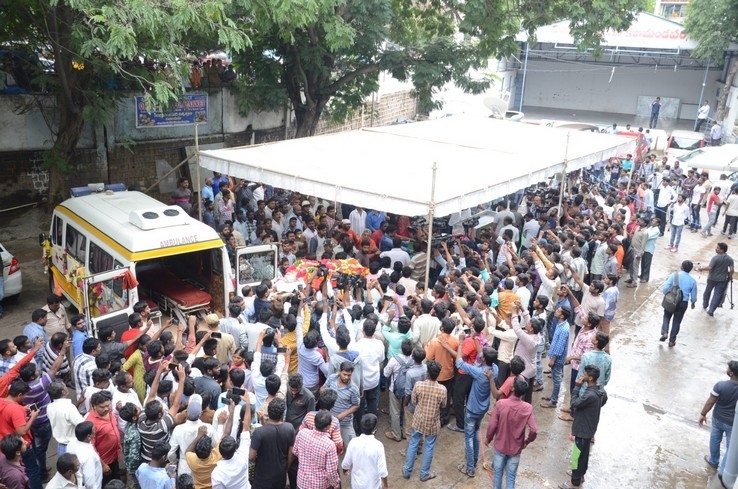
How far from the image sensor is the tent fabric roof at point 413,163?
9.23 m

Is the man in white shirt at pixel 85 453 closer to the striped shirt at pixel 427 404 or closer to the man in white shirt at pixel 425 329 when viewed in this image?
the striped shirt at pixel 427 404

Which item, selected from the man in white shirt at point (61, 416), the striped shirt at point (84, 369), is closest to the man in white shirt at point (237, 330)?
the striped shirt at point (84, 369)

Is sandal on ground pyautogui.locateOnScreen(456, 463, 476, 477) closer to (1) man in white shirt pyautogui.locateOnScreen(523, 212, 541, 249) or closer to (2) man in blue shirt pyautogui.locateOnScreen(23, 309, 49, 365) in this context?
(2) man in blue shirt pyautogui.locateOnScreen(23, 309, 49, 365)

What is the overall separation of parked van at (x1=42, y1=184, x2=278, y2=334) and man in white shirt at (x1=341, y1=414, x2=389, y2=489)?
3.50m

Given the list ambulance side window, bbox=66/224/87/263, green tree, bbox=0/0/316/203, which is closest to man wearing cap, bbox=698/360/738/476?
green tree, bbox=0/0/316/203

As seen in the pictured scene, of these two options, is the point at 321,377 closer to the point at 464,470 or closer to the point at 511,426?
the point at 464,470

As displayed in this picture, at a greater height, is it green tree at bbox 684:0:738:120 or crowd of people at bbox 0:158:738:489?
green tree at bbox 684:0:738:120

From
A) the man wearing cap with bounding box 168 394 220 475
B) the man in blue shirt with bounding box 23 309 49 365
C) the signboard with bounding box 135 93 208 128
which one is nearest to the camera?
the man wearing cap with bounding box 168 394 220 475

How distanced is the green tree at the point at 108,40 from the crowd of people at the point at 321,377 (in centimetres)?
303

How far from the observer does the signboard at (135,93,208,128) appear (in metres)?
14.3

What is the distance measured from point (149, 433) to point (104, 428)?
429 mm

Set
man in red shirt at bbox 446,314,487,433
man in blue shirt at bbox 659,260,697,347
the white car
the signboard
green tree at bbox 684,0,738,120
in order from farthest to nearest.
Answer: green tree at bbox 684,0,738,120, the signboard, the white car, man in blue shirt at bbox 659,260,697,347, man in red shirt at bbox 446,314,487,433

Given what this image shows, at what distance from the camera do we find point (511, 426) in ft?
18.9

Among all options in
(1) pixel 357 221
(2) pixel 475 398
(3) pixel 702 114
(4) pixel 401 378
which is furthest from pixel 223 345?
(3) pixel 702 114
